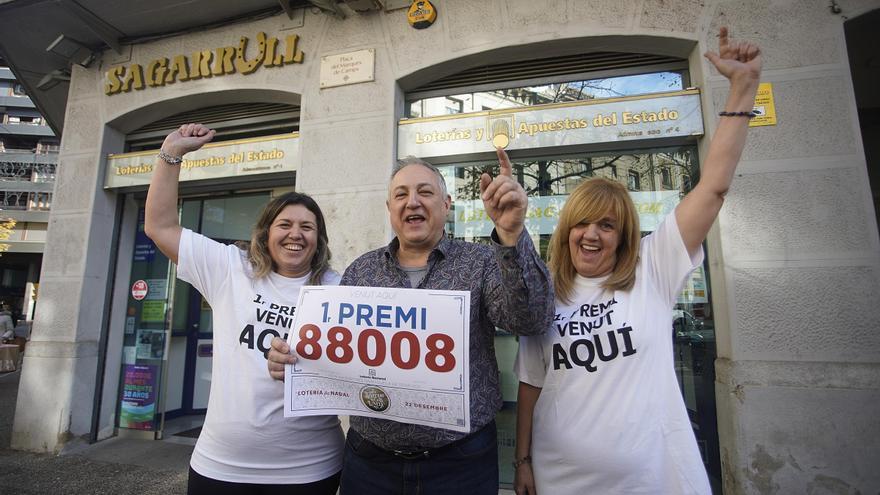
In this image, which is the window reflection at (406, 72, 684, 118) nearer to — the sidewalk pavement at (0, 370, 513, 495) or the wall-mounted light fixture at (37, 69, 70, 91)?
the sidewalk pavement at (0, 370, 513, 495)

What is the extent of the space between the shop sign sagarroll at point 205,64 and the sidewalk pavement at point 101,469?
4.11 m

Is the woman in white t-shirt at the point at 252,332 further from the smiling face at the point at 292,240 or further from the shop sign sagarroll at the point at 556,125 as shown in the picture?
the shop sign sagarroll at the point at 556,125

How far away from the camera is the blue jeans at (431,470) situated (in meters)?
1.45

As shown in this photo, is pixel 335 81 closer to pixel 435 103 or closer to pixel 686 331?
pixel 435 103

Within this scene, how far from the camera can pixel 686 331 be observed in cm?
359

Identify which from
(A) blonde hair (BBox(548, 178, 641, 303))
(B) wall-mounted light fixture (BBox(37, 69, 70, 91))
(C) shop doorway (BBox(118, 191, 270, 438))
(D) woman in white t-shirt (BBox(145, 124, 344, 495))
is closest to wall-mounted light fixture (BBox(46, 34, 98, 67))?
(B) wall-mounted light fixture (BBox(37, 69, 70, 91))

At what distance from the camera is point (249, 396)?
1729 millimetres

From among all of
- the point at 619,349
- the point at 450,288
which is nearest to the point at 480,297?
the point at 450,288

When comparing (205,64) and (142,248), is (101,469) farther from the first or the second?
(205,64)

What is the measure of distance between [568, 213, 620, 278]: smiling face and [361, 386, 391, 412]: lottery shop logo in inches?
34.4

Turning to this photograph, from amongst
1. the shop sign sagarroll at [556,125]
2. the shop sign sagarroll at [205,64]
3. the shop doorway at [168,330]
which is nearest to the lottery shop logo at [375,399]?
the shop sign sagarroll at [556,125]

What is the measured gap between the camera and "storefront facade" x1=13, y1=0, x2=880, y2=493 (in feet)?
9.95

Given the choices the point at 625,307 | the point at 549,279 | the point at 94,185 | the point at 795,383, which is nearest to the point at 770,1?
the point at 795,383

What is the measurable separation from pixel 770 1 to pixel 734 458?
3.59 metres
